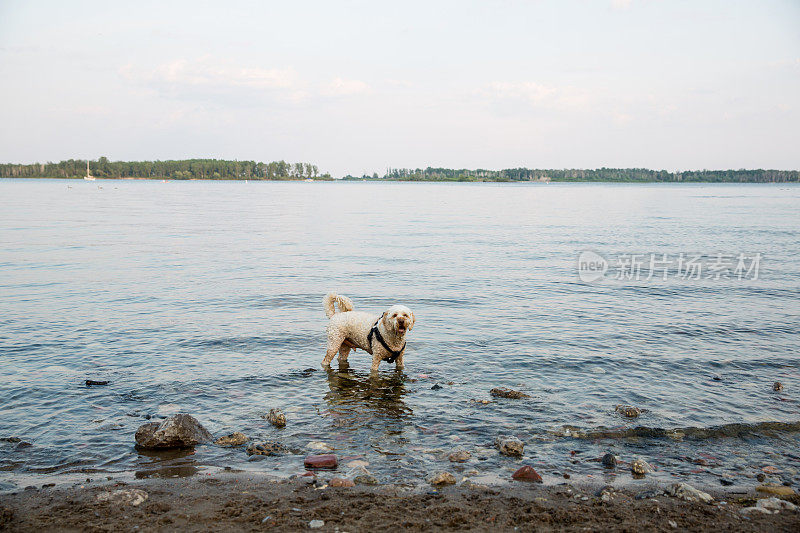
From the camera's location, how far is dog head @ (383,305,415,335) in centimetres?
1058

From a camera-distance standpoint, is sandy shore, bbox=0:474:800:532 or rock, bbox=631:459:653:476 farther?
rock, bbox=631:459:653:476

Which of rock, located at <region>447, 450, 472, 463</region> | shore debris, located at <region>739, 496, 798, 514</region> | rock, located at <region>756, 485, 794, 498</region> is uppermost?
shore debris, located at <region>739, 496, 798, 514</region>

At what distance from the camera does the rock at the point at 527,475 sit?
7188 mm

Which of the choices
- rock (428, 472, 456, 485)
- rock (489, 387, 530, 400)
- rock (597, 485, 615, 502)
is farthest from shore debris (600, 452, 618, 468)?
rock (489, 387, 530, 400)

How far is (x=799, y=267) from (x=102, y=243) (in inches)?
1477

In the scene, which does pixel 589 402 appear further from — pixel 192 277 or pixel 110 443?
pixel 192 277

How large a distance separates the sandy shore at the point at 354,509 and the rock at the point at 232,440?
1180mm

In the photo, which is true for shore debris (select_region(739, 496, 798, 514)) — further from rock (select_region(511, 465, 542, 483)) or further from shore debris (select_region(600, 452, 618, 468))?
rock (select_region(511, 465, 542, 483))

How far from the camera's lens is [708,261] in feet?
95.6

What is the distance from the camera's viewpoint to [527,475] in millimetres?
7219

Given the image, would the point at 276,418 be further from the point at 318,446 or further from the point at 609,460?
the point at 609,460

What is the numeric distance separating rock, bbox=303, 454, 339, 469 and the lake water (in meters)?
0.17

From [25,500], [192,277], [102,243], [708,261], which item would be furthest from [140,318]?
[708,261]

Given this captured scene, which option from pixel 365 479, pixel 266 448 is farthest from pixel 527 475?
pixel 266 448
